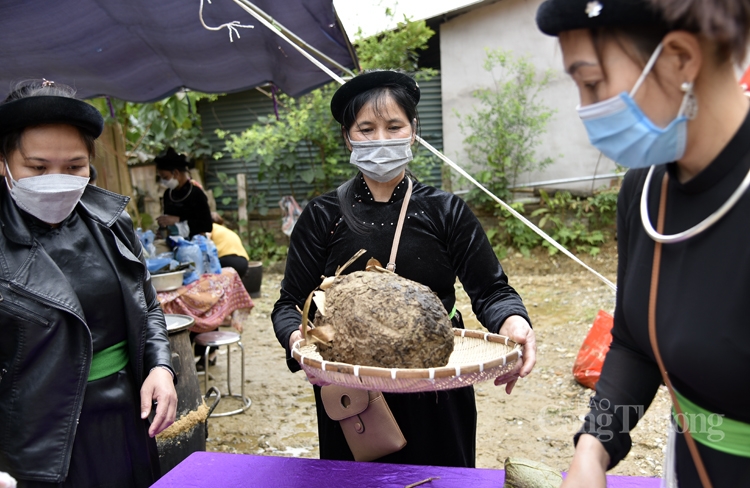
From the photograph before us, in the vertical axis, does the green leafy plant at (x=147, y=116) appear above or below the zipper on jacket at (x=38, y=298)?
above

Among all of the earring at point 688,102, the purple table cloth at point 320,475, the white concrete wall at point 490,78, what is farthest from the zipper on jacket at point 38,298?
the white concrete wall at point 490,78

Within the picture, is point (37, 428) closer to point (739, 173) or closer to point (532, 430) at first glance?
point (739, 173)

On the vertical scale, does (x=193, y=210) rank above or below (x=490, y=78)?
below

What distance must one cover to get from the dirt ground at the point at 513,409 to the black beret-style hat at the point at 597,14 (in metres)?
3.33

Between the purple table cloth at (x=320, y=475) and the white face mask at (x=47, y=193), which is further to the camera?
the white face mask at (x=47, y=193)

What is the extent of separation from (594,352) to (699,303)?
4049 millimetres

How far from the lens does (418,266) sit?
219 cm

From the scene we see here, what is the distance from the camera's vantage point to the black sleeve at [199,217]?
21.9 ft

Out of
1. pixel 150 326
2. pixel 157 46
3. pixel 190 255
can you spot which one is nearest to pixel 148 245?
pixel 190 255

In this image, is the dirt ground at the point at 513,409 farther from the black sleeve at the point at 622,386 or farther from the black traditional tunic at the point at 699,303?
the black traditional tunic at the point at 699,303

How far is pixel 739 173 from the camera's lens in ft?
3.48

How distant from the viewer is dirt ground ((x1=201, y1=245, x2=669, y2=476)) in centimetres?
407

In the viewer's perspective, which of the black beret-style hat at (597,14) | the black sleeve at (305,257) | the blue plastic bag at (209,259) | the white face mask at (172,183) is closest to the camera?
the black beret-style hat at (597,14)

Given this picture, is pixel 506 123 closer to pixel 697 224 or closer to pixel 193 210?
pixel 193 210
